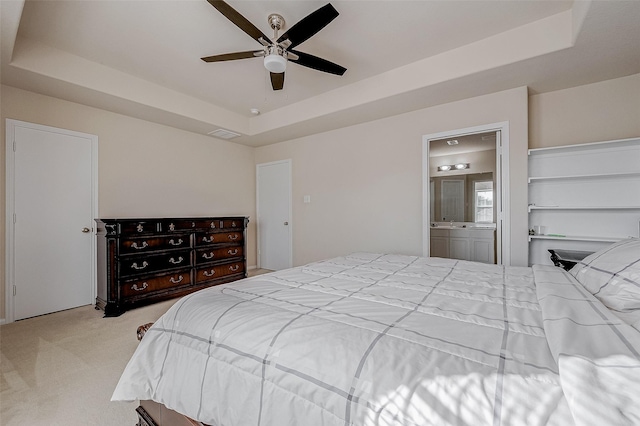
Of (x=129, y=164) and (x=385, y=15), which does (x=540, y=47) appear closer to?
(x=385, y=15)

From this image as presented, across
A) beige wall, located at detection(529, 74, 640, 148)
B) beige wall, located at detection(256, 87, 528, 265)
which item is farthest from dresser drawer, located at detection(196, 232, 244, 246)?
beige wall, located at detection(529, 74, 640, 148)

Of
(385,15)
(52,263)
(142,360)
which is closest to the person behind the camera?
(142,360)

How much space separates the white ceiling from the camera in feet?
7.16

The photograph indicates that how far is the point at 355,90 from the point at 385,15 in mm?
1136

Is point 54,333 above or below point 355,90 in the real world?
below

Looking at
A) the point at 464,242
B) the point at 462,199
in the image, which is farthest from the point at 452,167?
the point at 464,242

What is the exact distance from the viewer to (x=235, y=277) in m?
4.26

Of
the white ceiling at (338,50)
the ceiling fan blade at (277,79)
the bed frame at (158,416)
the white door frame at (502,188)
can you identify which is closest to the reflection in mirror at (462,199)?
the white door frame at (502,188)

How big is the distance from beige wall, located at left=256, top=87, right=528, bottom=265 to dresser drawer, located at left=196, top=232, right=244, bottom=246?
3.17 feet

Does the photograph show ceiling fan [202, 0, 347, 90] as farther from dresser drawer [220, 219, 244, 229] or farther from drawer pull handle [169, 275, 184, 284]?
drawer pull handle [169, 275, 184, 284]

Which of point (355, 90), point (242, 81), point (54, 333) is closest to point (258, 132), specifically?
point (242, 81)

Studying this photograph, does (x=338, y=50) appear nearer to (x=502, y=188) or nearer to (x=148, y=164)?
(x=502, y=188)

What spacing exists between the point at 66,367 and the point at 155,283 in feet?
4.52

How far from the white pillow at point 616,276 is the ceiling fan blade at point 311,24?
2.07m
